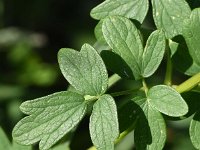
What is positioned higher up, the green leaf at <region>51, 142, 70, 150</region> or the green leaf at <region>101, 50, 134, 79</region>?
the green leaf at <region>101, 50, 134, 79</region>

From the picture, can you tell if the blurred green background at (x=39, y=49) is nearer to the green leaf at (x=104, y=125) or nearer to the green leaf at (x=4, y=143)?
the green leaf at (x=4, y=143)

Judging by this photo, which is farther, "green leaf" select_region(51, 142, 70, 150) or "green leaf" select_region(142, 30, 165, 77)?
"green leaf" select_region(51, 142, 70, 150)

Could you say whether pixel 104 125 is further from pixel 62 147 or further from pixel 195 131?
pixel 62 147

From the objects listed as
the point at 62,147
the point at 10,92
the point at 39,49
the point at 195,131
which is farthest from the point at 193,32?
the point at 39,49

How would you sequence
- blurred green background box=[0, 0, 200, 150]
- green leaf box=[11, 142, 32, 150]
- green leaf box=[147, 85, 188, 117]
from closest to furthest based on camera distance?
green leaf box=[147, 85, 188, 117]
green leaf box=[11, 142, 32, 150]
blurred green background box=[0, 0, 200, 150]

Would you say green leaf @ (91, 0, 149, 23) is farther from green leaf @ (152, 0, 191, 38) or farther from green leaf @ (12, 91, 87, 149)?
green leaf @ (12, 91, 87, 149)

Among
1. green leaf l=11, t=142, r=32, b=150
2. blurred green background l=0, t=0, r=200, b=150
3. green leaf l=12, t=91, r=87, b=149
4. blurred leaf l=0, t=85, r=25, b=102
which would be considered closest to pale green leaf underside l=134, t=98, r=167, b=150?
green leaf l=12, t=91, r=87, b=149

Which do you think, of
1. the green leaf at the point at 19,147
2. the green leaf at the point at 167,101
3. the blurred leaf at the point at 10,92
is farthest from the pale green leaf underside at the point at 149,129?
the blurred leaf at the point at 10,92

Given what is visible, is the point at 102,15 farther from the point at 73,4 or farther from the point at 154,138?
the point at 73,4

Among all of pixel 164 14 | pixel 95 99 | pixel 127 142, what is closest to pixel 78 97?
pixel 95 99
